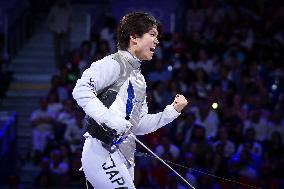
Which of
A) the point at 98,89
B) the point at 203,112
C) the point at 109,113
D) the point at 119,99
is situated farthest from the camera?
the point at 203,112

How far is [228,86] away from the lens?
11.1 m

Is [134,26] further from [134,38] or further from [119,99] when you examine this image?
[119,99]

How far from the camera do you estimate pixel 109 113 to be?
4.09 m

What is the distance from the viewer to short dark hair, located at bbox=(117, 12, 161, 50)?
4.41m

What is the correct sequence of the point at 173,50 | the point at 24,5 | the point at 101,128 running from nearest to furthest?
the point at 101,128 < the point at 173,50 < the point at 24,5

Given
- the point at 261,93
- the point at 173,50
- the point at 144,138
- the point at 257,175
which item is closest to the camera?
A: the point at 257,175

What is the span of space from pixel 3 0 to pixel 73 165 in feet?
17.9

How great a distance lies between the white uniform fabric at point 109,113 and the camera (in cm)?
410

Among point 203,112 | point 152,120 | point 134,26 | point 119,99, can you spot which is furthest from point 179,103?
point 203,112

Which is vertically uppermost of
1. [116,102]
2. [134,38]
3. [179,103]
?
[134,38]

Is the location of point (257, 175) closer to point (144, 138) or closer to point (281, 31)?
point (144, 138)

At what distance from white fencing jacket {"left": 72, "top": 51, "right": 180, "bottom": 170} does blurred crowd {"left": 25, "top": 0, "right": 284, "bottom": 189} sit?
350 cm

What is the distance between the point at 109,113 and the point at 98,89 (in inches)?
8.7

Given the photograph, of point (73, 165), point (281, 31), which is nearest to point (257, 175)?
point (73, 165)
